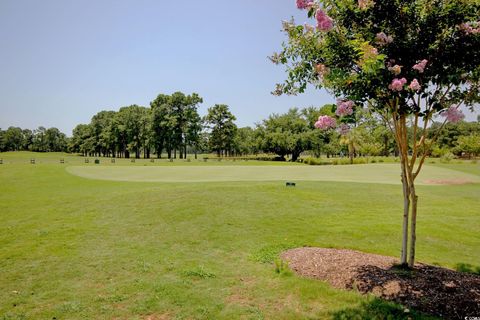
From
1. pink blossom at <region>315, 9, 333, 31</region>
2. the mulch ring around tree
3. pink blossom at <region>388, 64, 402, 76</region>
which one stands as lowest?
the mulch ring around tree

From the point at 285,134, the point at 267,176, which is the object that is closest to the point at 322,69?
the point at 267,176

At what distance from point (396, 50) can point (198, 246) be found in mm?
7468

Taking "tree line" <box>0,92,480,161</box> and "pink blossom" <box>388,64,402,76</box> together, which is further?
"tree line" <box>0,92,480,161</box>

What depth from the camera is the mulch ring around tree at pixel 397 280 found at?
18.1 feet

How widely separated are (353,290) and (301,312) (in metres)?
1.38

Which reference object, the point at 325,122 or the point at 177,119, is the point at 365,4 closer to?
the point at 325,122

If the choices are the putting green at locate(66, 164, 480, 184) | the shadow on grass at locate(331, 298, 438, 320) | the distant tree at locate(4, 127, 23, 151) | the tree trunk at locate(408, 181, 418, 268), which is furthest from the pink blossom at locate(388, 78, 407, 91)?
the distant tree at locate(4, 127, 23, 151)

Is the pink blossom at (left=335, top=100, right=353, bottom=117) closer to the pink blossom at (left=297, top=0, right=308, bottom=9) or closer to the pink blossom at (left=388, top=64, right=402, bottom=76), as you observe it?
the pink blossom at (left=388, top=64, right=402, bottom=76)

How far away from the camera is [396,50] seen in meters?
5.59

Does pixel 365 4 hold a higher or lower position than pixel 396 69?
higher

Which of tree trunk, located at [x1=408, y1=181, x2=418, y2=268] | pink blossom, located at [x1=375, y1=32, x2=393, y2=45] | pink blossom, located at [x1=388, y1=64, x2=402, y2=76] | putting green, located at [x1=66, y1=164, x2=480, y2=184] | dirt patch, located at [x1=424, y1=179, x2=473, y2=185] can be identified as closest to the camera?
pink blossom, located at [x1=388, y1=64, x2=402, y2=76]

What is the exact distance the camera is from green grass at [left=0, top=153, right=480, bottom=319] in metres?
5.94

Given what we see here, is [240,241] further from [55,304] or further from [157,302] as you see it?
[55,304]

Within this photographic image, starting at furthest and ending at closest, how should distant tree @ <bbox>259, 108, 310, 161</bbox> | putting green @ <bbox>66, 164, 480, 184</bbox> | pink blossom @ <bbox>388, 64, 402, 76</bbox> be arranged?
distant tree @ <bbox>259, 108, 310, 161</bbox>, putting green @ <bbox>66, 164, 480, 184</bbox>, pink blossom @ <bbox>388, 64, 402, 76</bbox>
